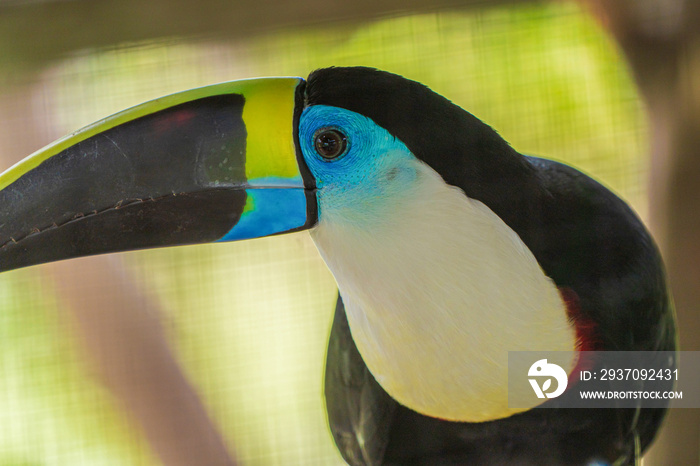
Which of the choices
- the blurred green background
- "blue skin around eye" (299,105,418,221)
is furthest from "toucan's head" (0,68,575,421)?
the blurred green background

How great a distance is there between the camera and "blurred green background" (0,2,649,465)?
1043 millimetres

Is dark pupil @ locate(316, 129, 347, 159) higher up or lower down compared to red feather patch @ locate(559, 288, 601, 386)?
higher up

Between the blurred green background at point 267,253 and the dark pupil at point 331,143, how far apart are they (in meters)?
0.21

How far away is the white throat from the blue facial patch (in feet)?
0.14

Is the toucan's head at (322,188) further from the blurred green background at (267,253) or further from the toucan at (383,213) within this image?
the blurred green background at (267,253)

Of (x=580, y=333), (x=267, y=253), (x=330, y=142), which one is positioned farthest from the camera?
(x=267, y=253)

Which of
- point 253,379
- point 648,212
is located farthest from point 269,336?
point 648,212

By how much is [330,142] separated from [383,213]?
0.13 m

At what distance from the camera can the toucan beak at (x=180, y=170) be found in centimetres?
91

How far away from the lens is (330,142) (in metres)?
0.90

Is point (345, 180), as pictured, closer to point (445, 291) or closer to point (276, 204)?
point (276, 204)

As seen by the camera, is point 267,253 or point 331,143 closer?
point 331,143

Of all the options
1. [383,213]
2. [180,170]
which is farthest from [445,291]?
[180,170]

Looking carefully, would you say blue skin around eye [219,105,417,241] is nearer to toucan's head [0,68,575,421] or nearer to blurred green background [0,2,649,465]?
toucan's head [0,68,575,421]
